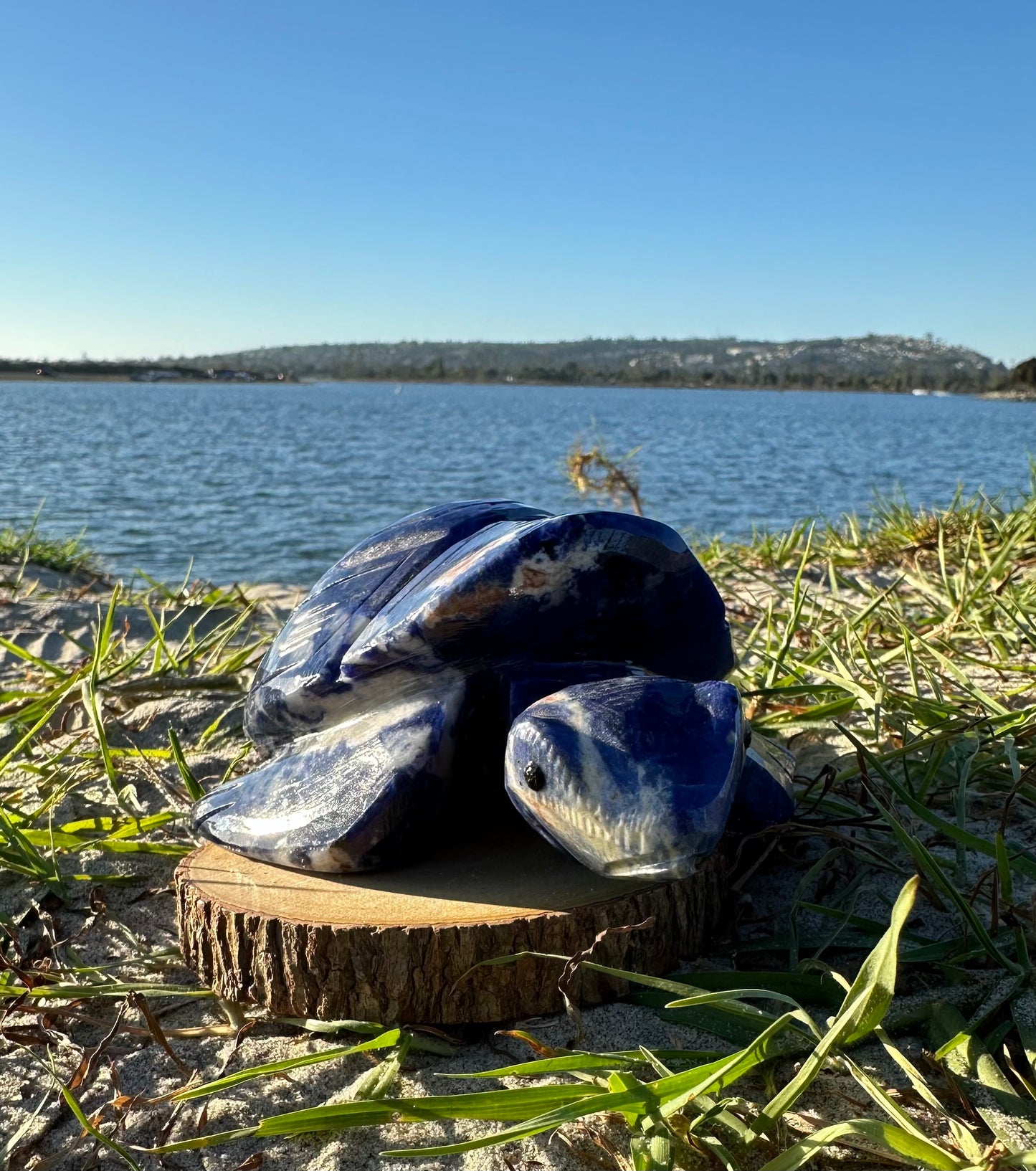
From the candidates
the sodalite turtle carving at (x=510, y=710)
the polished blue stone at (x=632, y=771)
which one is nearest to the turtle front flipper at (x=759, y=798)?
the sodalite turtle carving at (x=510, y=710)

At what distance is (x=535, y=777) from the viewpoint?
1748mm

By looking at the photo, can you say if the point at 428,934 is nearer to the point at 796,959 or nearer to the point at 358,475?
the point at 796,959

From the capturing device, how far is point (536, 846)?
2.05 m

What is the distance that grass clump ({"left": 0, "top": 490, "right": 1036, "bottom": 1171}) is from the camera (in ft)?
4.71

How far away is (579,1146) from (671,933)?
456 mm

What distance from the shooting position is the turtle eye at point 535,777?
1.75 meters

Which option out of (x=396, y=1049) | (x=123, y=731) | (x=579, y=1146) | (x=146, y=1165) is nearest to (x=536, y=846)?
(x=396, y=1049)

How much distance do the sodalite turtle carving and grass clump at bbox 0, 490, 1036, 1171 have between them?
263 mm

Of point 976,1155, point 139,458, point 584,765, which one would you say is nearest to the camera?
point 976,1155

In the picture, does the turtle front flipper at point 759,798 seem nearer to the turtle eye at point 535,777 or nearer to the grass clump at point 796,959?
the grass clump at point 796,959

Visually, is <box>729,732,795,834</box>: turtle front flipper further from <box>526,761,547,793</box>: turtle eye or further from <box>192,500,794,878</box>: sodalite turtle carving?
<box>526,761,547,793</box>: turtle eye

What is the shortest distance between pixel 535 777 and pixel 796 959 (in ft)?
2.00

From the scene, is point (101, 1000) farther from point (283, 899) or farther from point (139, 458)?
point (139, 458)

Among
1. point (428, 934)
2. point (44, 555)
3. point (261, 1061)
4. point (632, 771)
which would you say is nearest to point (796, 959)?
point (632, 771)
